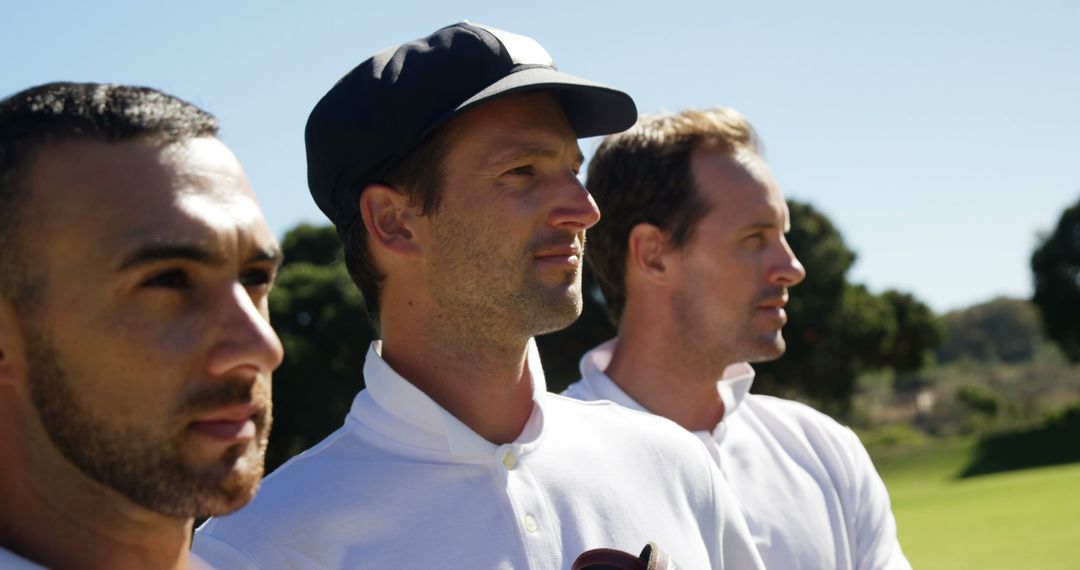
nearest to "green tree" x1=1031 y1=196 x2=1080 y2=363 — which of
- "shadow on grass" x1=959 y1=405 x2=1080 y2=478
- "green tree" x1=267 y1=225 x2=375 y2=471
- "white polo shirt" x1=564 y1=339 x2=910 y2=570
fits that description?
"shadow on grass" x1=959 y1=405 x2=1080 y2=478

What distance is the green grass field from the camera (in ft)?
46.6

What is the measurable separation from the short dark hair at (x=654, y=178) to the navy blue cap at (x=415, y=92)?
159cm

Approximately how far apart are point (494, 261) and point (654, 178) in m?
2.01

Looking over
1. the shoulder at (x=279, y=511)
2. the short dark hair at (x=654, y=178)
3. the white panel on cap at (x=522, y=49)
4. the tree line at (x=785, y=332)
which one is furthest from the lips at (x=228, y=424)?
the tree line at (x=785, y=332)

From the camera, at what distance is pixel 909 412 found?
237ft

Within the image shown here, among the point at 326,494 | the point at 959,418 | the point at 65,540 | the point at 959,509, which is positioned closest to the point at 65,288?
the point at 65,540

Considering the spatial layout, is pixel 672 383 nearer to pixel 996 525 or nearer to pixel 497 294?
pixel 497 294

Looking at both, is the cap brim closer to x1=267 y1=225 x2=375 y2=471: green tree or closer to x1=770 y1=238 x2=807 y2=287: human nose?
x1=770 y1=238 x2=807 y2=287: human nose

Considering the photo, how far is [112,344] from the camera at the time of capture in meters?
2.02

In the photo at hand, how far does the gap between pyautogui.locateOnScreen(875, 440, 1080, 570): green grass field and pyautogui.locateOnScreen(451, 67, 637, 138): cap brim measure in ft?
38.3

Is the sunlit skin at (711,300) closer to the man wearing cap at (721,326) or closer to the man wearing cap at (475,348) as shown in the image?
the man wearing cap at (721,326)

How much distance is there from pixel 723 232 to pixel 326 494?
8.05ft

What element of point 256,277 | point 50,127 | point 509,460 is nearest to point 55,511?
point 256,277

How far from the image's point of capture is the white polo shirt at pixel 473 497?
270 cm
